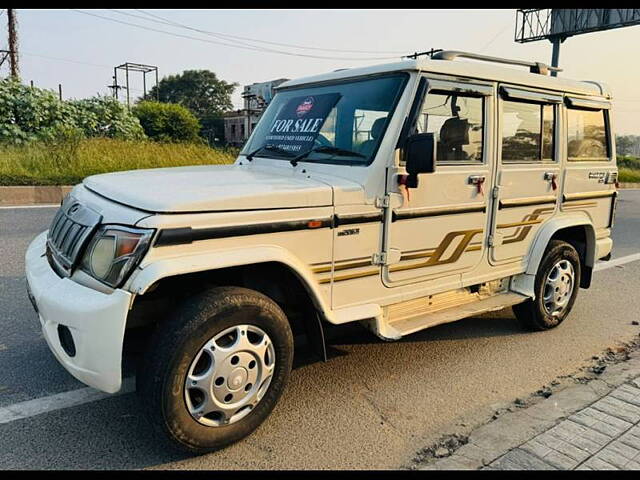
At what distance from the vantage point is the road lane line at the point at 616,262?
7.52 metres

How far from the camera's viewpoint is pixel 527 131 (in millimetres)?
4398

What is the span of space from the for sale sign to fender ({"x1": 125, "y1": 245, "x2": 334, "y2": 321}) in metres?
1.10

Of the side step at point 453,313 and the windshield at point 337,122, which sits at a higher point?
the windshield at point 337,122

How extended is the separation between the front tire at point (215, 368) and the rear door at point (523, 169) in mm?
2183

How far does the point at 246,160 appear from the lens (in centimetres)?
429

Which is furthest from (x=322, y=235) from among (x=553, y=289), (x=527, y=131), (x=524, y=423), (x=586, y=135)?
(x=586, y=135)

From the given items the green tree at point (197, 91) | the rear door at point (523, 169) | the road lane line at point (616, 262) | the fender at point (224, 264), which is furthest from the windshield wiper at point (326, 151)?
the green tree at point (197, 91)

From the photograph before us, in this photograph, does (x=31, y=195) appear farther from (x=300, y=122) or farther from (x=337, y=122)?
(x=337, y=122)

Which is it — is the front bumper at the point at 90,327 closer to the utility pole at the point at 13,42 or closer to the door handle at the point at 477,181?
the door handle at the point at 477,181

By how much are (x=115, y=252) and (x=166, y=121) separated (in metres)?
25.8

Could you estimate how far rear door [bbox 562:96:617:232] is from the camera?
4.80 meters

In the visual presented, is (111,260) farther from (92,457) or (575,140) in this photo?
(575,140)

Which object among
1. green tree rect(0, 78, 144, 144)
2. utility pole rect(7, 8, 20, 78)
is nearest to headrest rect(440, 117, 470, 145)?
green tree rect(0, 78, 144, 144)

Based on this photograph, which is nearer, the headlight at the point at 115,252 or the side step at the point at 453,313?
the headlight at the point at 115,252
